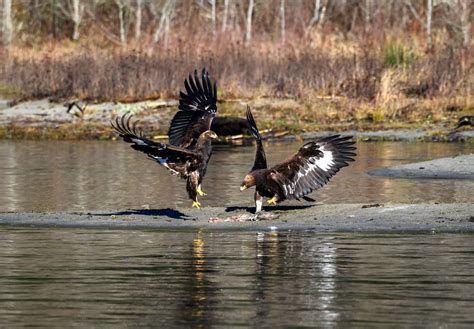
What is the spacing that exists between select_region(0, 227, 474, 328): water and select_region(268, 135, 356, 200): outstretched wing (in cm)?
75

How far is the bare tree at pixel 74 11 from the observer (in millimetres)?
52656

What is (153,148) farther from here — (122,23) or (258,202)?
(122,23)

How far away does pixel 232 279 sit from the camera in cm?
1123

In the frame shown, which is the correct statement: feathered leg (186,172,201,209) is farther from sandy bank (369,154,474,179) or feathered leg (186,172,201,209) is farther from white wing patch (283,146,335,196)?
sandy bank (369,154,474,179)

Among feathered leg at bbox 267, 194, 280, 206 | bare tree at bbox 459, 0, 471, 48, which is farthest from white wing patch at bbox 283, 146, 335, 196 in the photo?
bare tree at bbox 459, 0, 471, 48

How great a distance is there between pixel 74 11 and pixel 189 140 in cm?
3790

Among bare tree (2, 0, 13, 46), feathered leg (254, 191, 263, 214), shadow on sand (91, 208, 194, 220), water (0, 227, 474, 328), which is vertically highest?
bare tree (2, 0, 13, 46)

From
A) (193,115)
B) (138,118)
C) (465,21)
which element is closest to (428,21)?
(465,21)

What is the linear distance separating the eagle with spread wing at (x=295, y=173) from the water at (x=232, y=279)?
682 mm

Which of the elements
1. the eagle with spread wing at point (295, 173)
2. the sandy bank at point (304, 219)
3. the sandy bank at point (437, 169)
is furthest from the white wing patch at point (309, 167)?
the sandy bank at point (437, 169)

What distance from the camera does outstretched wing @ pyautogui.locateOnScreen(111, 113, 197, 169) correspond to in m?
13.8

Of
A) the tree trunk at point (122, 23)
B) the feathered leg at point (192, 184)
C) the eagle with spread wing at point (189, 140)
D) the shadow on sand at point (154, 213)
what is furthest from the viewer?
the tree trunk at point (122, 23)

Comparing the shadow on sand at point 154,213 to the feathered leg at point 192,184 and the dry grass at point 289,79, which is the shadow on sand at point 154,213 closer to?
the feathered leg at point 192,184

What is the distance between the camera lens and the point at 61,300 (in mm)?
10250
